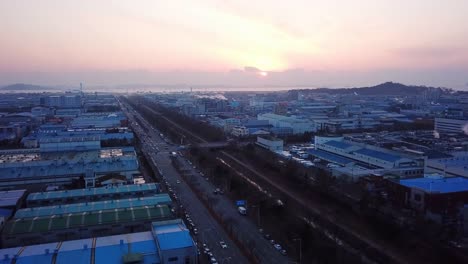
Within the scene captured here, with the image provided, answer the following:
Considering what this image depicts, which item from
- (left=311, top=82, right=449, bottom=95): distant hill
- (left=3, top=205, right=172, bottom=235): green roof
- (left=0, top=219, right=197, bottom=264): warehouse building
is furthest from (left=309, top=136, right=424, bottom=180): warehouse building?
(left=311, top=82, right=449, bottom=95): distant hill

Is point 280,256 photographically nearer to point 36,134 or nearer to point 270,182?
point 270,182

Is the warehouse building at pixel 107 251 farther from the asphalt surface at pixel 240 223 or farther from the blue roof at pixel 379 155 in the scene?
the blue roof at pixel 379 155

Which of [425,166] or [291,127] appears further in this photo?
[291,127]

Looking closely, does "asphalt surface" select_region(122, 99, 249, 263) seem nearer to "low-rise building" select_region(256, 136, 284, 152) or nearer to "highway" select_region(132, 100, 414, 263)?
"highway" select_region(132, 100, 414, 263)

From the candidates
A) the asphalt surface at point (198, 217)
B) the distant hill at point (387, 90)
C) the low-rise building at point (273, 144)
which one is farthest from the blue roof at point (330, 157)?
the distant hill at point (387, 90)

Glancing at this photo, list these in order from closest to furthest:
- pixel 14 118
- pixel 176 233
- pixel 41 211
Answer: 1. pixel 176 233
2. pixel 41 211
3. pixel 14 118

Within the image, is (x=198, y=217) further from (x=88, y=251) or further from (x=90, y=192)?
(x=88, y=251)

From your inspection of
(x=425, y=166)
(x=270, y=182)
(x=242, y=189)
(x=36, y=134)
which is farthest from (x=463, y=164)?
(x=36, y=134)
